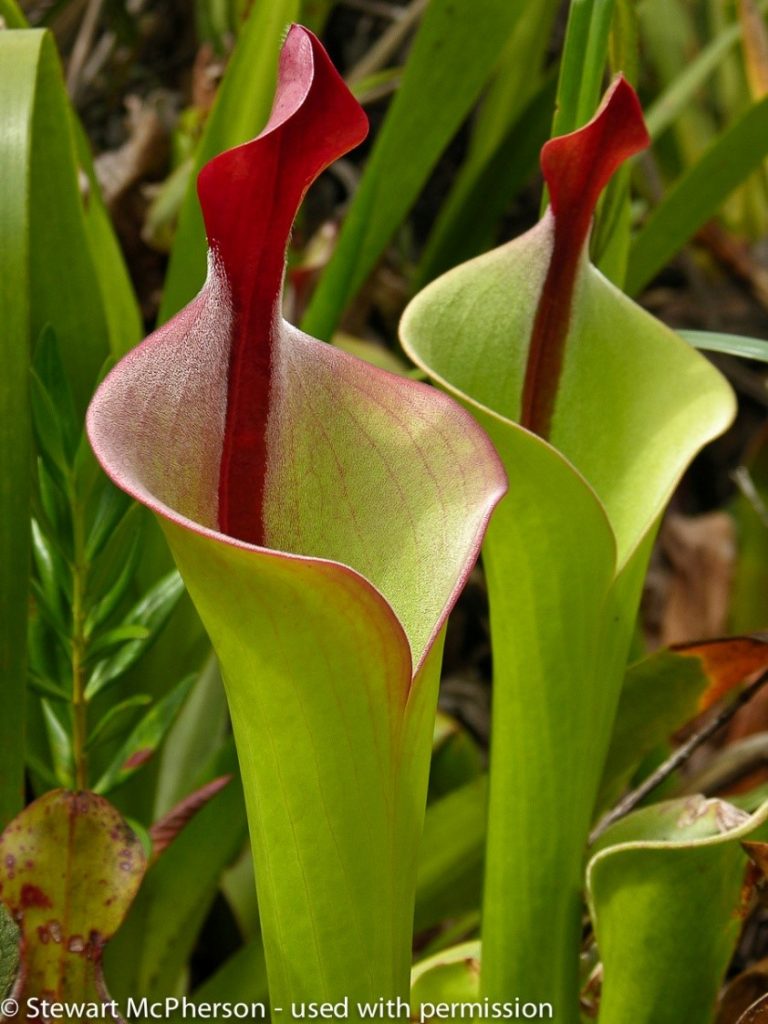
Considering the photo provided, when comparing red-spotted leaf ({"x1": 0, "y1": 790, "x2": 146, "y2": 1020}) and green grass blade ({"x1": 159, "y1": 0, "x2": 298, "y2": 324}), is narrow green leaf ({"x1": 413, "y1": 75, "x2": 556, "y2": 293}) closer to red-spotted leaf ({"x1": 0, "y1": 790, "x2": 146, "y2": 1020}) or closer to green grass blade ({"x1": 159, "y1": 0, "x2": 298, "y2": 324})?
green grass blade ({"x1": 159, "y1": 0, "x2": 298, "y2": 324})

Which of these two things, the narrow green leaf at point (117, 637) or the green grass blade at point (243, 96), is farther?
the green grass blade at point (243, 96)

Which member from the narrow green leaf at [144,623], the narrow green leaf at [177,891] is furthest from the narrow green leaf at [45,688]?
the narrow green leaf at [177,891]

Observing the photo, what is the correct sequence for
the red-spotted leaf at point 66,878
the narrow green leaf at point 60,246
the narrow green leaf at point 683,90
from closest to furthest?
the red-spotted leaf at point 66,878
the narrow green leaf at point 60,246
the narrow green leaf at point 683,90

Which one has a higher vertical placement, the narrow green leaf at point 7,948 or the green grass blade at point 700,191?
the green grass blade at point 700,191

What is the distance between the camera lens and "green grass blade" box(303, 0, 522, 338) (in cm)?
57

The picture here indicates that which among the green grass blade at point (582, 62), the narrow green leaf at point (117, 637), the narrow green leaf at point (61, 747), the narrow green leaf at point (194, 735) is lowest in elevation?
the narrow green leaf at point (194, 735)

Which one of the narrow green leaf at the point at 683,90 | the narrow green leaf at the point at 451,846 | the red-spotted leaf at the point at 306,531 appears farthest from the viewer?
the narrow green leaf at the point at 683,90

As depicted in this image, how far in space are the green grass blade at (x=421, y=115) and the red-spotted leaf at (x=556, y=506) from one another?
18 cm

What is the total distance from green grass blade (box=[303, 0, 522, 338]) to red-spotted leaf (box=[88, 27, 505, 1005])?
261mm

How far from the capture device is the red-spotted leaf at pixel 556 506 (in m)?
0.37

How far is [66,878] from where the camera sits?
37 centimetres

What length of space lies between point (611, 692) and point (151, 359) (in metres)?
0.23

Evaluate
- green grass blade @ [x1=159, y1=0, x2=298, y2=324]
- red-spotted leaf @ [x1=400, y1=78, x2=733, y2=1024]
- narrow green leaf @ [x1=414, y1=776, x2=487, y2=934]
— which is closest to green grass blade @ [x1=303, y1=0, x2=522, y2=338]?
green grass blade @ [x1=159, y1=0, x2=298, y2=324]

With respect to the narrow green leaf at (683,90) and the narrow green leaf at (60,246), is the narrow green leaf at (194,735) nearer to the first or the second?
the narrow green leaf at (60,246)
